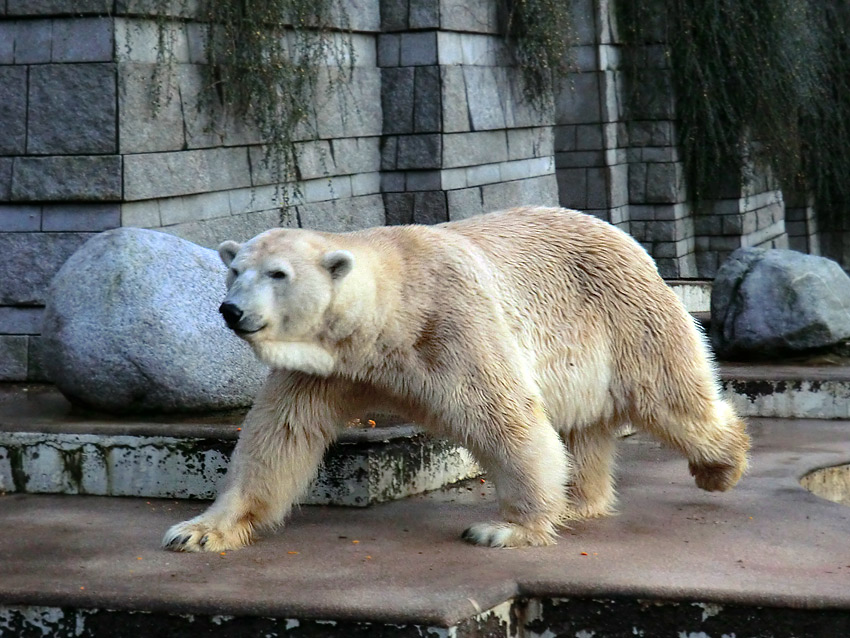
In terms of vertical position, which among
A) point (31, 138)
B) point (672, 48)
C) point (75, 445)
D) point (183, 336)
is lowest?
point (75, 445)

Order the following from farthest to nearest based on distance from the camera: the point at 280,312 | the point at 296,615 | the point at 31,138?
the point at 31,138 < the point at 280,312 < the point at 296,615

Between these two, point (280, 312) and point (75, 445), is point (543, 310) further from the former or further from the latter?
point (75, 445)

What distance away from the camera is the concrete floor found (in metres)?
3.25

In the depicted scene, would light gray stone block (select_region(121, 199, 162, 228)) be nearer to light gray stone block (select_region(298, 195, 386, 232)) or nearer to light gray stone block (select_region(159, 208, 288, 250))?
light gray stone block (select_region(159, 208, 288, 250))

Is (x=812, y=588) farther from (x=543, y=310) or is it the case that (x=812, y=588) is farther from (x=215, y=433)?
(x=215, y=433)

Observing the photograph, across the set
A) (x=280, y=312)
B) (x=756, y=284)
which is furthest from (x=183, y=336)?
(x=756, y=284)

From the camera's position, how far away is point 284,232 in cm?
361

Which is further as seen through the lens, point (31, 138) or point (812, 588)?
point (31, 138)

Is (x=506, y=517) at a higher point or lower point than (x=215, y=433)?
lower

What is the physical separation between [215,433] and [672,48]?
639 centimetres

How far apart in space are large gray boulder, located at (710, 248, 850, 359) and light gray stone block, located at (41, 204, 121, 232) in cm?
339

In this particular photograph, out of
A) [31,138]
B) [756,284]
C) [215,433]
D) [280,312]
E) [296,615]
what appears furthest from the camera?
[756,284]

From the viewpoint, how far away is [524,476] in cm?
374

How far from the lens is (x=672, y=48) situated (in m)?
9.68
